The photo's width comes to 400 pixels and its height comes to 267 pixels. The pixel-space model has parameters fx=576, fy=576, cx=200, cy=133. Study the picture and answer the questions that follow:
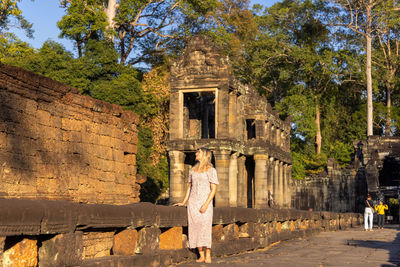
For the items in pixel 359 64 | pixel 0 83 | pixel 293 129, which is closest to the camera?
pixel 0 83

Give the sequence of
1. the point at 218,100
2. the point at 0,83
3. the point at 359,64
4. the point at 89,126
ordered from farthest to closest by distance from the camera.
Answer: the point at 359,64, the point at 218,100, the point at 89,126, the point at 0,83

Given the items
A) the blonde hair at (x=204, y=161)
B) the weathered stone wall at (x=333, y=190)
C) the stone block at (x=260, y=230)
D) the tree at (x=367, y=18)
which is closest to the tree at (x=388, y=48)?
the tree at (x=367, y=18)

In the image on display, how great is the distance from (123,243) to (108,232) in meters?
0.21

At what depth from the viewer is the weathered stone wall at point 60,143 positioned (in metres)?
13.1

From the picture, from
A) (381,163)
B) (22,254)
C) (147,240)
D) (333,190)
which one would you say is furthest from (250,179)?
(22,254)


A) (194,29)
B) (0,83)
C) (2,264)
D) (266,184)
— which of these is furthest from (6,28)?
(2,264)

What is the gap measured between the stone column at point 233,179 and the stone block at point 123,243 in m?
26.9

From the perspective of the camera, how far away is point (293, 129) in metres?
55.1

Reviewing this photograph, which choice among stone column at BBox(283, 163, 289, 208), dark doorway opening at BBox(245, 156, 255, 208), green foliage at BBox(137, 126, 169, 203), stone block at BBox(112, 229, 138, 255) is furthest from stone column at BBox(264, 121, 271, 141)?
stone block at BBox(112, 229, 138, 255)

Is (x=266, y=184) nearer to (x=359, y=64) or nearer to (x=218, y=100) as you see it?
(x=218, y=100)

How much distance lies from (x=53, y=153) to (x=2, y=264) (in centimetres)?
1081

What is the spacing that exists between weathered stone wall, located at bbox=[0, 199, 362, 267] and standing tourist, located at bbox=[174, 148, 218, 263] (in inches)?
6.1

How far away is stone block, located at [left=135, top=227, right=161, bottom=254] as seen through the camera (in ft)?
20.7

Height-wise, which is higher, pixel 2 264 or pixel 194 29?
pixel 194 29
